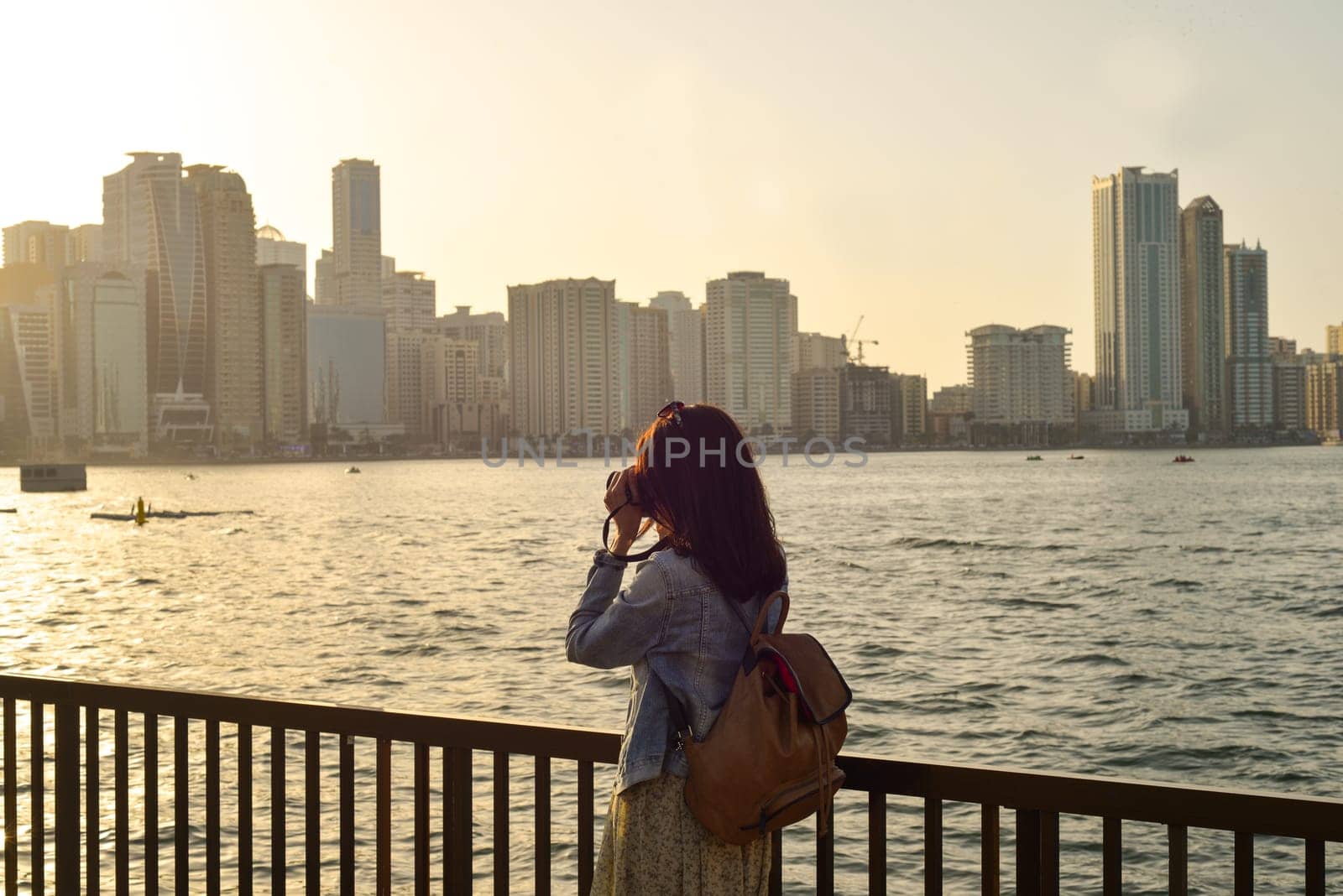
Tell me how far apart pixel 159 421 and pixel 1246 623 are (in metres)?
189

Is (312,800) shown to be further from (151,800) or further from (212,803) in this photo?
(151,800)

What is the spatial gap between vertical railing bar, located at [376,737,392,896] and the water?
21.0ft

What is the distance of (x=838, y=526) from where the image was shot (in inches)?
2344

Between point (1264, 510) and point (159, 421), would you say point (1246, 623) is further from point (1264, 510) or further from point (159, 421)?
point (159, 421)

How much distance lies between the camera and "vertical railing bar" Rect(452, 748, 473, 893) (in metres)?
3.37

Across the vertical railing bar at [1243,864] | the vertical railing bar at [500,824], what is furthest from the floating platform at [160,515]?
the vertical railing bar at [1243,864]

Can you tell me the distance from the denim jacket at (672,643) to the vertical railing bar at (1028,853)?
74 cm

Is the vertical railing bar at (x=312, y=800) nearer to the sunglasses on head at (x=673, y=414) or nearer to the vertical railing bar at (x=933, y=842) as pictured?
the sunglasses on head at (x=673, y=414)

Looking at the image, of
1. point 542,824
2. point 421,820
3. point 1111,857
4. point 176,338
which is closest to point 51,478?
point 176,338

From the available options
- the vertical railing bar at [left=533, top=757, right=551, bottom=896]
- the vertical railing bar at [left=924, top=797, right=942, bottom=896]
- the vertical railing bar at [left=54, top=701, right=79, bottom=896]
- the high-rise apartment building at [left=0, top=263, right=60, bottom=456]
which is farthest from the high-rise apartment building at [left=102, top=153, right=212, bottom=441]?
the vertical railing bar at [left=924, top=797, right=942, bottom=896]

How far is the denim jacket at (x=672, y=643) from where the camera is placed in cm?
289

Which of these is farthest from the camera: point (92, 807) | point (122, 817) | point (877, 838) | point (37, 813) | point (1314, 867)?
point (37, 813)

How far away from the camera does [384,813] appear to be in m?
3.57

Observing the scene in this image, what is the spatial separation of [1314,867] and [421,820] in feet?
7.43
